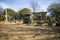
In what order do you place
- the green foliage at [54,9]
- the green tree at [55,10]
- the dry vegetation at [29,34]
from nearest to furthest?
the dry vegetation at [29,34], the green tree at [55,10], the green foliage at [54,9]

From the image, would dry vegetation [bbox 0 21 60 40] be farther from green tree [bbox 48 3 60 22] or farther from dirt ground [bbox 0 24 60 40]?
green tree [bbox 48 3 60 22]

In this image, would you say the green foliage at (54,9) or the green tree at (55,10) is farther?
the green foliage at (54,9)

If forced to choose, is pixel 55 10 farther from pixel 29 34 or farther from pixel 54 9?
pixel 29 34

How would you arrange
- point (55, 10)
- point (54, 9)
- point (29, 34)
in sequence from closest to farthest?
point (29, 34)
point (55, 10)
point (54, 9)

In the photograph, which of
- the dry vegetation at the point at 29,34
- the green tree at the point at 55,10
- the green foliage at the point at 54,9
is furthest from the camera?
the green foliage at the point at 54,9

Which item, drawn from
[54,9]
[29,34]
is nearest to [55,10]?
[54,9]

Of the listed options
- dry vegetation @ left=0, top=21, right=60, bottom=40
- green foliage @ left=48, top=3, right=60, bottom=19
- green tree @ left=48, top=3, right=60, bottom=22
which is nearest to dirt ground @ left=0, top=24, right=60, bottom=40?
dry vegetation @ left=0, top=21, right=60, bottom=40

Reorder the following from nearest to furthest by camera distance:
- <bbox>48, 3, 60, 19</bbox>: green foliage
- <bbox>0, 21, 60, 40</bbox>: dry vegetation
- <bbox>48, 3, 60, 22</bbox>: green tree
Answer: <bbox>0, 21, 60, 40</bbox>: dry vegetation < <bbox>48, 3, 60, 22</bbox>: green tree < <bbox>48, 3, 60, 19</bbox>: green foliage

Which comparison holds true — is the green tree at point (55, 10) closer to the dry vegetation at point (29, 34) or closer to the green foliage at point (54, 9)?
the green foliage at point (54, 9)

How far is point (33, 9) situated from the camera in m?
64.6

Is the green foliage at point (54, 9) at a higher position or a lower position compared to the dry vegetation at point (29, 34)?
higher

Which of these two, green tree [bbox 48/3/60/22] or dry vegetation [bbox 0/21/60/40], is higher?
green tree [bbox 48/3/60/22]

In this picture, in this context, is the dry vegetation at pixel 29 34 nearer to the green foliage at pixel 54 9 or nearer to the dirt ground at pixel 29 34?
the dirt ground at pixel 29 34

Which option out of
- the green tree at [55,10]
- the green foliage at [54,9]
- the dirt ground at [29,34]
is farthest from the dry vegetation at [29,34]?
the green foliage at [54,9]
